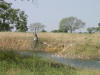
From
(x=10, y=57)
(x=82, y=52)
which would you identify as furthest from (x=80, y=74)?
(x=82, y=52)

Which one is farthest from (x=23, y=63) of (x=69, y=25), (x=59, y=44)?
(x=69, y=25)

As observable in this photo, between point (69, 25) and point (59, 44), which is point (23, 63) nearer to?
point (59, 44)

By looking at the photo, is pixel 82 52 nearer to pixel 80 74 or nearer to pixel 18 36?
pixel 18 36

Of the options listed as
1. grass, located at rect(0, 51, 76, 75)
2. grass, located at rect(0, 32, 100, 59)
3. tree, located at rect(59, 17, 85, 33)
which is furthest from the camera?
tree, located at rect(59, 17, 85, 33)

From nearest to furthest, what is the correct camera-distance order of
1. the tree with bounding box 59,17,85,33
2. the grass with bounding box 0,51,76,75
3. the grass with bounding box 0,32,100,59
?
the grass with bounding box 0,51,76,75, the grass with bounding box 0,32,100,59, the tree with bounding box 59,17,85,33

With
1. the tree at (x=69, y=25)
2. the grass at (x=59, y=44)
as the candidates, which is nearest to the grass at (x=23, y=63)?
the grass at (x=59, y=44)

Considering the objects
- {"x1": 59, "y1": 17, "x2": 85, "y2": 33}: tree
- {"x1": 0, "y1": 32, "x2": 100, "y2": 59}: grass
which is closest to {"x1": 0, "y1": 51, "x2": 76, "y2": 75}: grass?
{"x1": 0, "y1": 32, "x2": 100, "y2": 59}: grass

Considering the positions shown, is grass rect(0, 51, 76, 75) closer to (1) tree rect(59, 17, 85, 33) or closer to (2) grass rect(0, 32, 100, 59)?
(2) grass rect(0, 32, 100, 59)

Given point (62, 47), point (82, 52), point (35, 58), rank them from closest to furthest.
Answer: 1. point (35, 58)
2. point (82, 52)
3. point (62, 47)

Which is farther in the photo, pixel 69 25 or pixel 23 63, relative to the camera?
pixel 69 25

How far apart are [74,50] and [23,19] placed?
1543 centimetres

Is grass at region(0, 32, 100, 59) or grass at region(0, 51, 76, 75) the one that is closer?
grass at region(0, 51, 76, 75)

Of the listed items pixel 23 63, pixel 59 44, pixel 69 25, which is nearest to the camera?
pixel 23 63

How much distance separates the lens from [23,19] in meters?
38.7
